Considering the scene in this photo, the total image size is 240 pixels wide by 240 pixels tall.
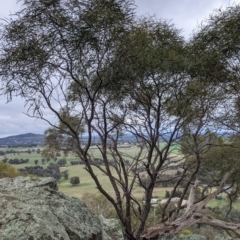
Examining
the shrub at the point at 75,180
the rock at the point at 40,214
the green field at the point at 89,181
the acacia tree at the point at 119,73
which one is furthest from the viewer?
the shrub at the point at 75,180

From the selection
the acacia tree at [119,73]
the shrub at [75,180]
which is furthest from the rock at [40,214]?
the shrub at [75,180]

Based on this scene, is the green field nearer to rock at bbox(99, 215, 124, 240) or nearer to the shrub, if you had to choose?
the shrub

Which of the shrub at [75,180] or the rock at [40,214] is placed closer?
the rock at [40,214]

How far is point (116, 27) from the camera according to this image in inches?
201

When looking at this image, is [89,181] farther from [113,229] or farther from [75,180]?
[113,229]

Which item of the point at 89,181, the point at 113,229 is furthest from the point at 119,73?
the point at 89,181

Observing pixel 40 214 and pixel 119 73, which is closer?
pixel 40 214

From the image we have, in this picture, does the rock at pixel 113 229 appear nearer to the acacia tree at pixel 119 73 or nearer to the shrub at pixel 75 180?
the acacia tree at pixel 119 73

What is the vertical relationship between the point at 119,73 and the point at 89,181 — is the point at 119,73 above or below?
above

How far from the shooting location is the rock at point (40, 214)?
3.24 meters

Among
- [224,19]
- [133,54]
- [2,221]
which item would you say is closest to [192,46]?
[224,19]

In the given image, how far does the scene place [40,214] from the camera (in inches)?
140

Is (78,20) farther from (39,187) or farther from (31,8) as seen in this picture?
(39,187)

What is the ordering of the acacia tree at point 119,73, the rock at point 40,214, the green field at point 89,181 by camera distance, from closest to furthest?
the rock at point 40,214 → the acacia tree at point 119,73 → the green field at point 89,181
